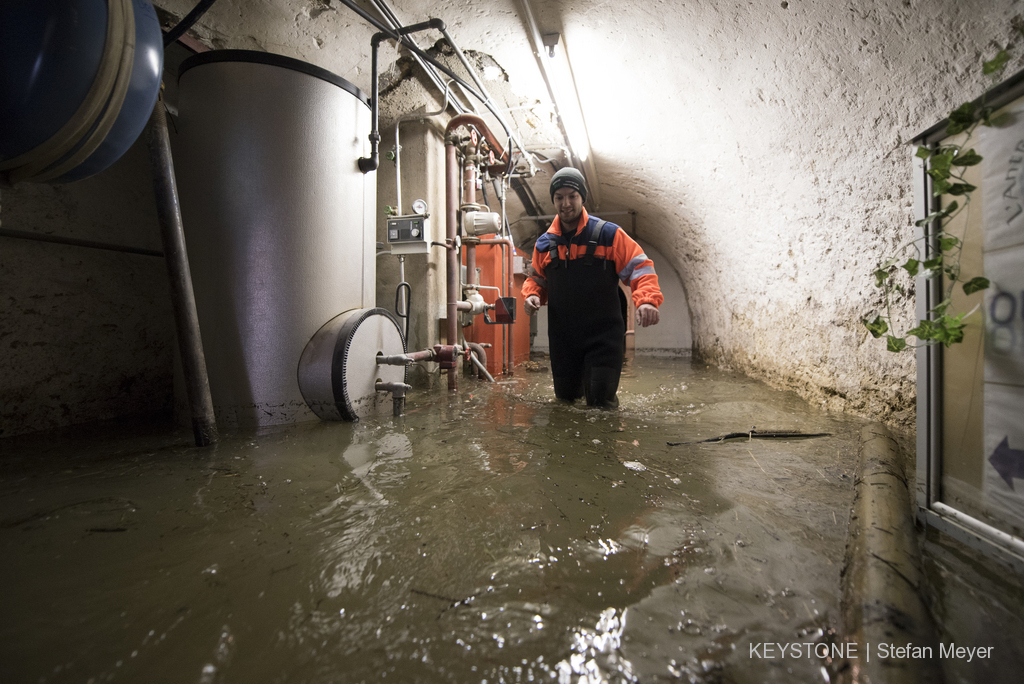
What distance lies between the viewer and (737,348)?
15.8 ft

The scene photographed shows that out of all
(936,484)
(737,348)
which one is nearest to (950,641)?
(936,484)

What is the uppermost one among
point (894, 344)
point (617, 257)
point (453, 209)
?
point (453, 209)

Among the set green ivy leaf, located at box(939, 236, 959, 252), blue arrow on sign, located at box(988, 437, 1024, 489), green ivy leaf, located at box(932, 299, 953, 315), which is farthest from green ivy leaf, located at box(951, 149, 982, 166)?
blue arrow on sign, located at box(988, 437, 1024, 489)

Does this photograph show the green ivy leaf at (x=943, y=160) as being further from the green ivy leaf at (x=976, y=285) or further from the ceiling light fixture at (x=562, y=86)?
the ceiling light fixture at (x=562, y=86)

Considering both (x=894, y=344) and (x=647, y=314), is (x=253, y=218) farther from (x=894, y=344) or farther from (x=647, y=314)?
(x=894, y=344)

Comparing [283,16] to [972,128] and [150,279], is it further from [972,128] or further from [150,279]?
[972,128]

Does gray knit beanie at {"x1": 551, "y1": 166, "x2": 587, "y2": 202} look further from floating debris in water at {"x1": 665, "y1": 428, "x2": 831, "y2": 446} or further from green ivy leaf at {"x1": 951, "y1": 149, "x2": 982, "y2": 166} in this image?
green ivy leaf at {"x1": 951, "y1": 149, "x2": 982, "y2": 166}

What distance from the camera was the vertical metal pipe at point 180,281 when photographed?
1923 millimetres

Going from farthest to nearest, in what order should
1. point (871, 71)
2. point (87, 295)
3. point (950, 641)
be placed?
1. point (87, 295)
2. point (871, 71)
3. point (950, 641)

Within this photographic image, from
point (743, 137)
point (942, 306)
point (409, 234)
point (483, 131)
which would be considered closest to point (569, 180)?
point (409, 234)

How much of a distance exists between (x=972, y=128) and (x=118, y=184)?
3.87 meters

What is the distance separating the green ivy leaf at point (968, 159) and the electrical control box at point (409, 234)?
9.22 ft

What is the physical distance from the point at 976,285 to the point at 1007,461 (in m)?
0.39

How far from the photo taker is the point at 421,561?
100 cm
